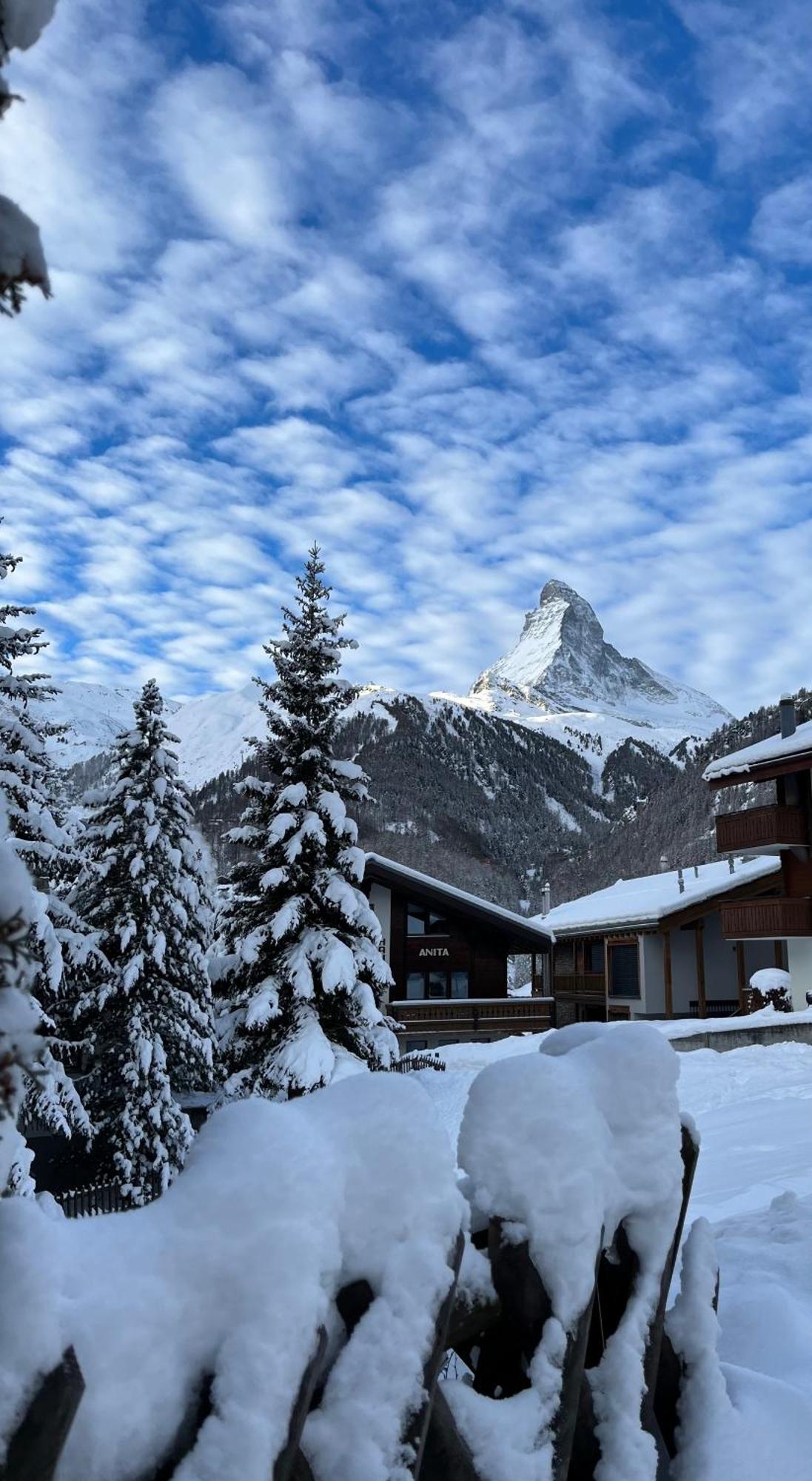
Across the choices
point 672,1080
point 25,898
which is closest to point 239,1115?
point 25,898

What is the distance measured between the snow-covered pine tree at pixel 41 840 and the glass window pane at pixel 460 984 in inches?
741

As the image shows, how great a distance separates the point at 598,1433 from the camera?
2453mm

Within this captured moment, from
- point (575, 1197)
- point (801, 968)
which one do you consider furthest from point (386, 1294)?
point (801, 968)

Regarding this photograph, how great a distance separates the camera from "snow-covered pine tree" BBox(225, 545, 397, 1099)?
15734mm

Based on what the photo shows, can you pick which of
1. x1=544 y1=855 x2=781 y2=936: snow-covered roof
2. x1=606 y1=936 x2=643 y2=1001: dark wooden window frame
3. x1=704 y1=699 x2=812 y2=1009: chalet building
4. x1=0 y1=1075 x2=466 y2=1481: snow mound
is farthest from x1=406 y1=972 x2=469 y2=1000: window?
x1=0 y1=1075 x2=466 y2=1481: snow mound

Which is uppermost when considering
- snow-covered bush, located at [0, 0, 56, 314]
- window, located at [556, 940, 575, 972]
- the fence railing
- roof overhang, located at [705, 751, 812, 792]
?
roof overhang, located at [705, 751, 812, 792]

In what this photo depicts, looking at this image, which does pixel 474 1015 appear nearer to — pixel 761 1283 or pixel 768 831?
A: pixel 768 831

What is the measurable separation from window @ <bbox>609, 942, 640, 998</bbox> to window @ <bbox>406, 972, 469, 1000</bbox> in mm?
5850

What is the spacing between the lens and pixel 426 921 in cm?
3372

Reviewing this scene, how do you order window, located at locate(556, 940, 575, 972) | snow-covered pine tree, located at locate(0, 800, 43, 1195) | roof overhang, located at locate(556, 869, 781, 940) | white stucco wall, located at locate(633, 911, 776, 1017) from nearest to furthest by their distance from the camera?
1. snow-covered pine tree, located at locate(0, 800, 43, 1195)
2. roof overhang, located at locate(556, 869, 781, 940)
3. white stucco wall, located at locate(633, 911, 776, 1017)
4. window, located at locate(556, 940, 575, 972)

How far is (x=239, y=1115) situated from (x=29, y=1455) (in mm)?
607

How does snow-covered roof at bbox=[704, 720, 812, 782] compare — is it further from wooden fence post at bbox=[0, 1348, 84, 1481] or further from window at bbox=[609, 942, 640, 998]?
wooden fence post at bbox=[0, 1348, 84, 1481]

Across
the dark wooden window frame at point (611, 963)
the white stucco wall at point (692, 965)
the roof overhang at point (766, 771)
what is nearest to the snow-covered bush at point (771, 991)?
the white stucco wall at point (692, 965)

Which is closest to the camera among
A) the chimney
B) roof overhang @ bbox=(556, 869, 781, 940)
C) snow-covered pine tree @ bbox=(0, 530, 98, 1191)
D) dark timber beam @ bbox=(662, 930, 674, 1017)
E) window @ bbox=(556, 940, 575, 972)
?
snow-covered pine tree @ bbox=(0, 530, 98, 1191)
